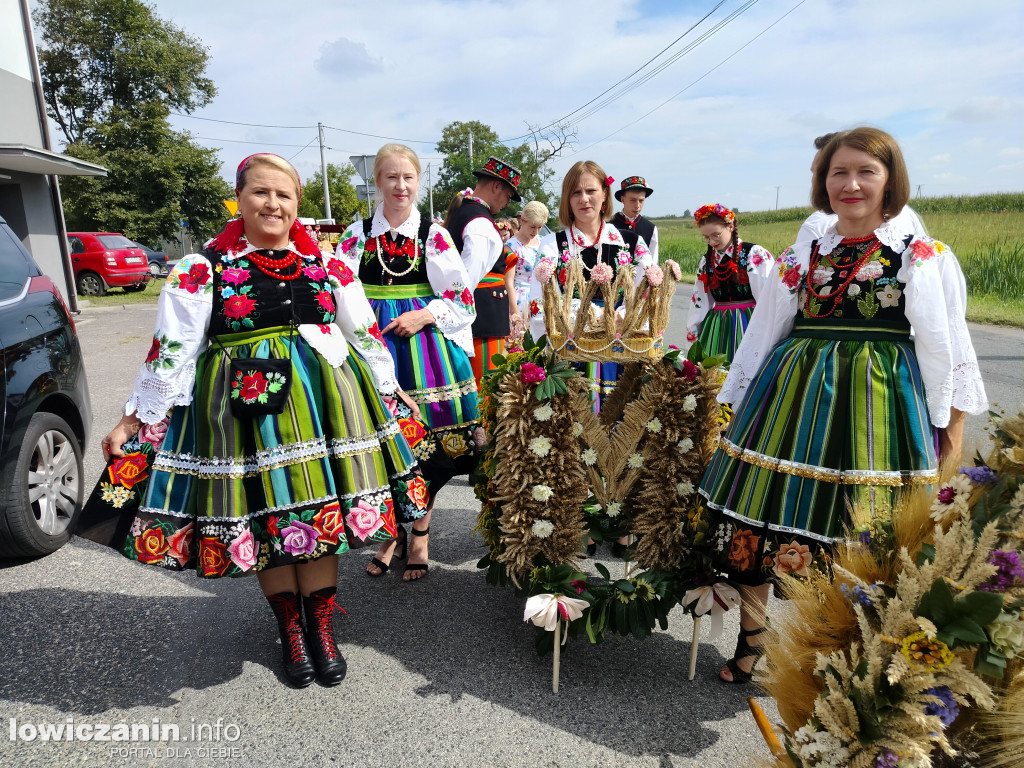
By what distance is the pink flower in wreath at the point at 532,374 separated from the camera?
2543 millimetres

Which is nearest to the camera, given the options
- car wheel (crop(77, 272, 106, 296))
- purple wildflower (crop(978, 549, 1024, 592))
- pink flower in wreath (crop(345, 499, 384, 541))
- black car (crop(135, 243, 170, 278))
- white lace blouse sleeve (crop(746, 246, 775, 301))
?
purple wildflower (crop(978, 549, 1024, 592))

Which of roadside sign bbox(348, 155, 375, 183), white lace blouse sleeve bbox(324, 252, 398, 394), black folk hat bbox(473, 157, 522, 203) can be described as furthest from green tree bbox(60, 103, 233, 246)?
white lace blouse sleeve bbox(324, 252, 398, 394)

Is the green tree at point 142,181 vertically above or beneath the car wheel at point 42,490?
above

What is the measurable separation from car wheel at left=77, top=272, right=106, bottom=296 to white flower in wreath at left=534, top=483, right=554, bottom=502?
19883 mm

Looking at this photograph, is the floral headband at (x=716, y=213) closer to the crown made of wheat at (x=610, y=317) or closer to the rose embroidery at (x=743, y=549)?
the crown made of wheat at (x=610, y=317)

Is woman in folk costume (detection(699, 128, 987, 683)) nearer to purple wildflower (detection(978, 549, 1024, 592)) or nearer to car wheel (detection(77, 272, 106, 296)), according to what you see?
purple wildflower (detection(978, 549, 1024, 592))

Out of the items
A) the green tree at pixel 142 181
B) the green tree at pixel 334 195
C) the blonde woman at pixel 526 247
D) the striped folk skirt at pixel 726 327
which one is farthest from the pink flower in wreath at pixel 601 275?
the green tree at pixel 334 195

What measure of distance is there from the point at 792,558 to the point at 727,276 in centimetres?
283

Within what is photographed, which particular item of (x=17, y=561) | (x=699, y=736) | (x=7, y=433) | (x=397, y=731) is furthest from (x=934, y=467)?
(x=17, y=561)

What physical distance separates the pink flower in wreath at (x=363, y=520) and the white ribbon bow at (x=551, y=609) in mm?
654

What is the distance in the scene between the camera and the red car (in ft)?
59.1

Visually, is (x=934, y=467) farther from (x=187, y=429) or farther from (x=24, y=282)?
(x=24, y=282)

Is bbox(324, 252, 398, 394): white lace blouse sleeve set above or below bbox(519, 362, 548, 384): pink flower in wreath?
above

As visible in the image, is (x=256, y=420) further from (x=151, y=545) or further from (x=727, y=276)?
(x=727, y=276)
